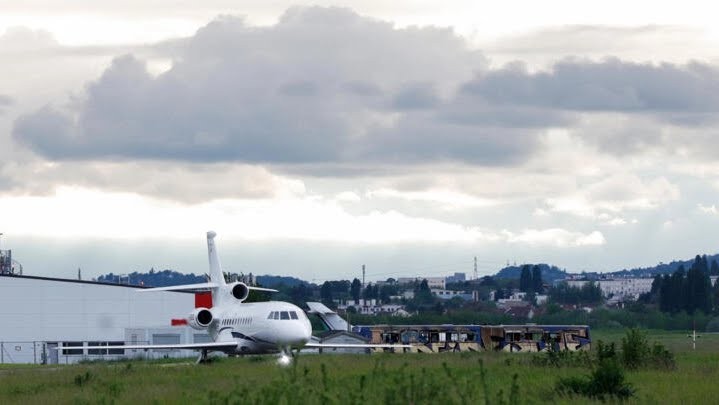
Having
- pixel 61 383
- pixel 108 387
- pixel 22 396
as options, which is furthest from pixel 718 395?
pixel 61 383

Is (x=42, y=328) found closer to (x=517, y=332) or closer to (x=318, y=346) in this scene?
(x=517, y=332)

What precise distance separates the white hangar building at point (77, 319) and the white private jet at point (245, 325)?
3050cm

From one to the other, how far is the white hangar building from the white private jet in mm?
30497

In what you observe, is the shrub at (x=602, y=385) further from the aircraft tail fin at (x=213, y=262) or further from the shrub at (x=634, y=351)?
the aircraft tail fin at (x=213, y=262)

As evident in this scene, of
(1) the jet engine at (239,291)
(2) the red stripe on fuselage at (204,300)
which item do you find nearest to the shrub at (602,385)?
(1) the jet engine at (239,291)

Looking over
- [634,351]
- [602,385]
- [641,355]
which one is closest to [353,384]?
[602,385]

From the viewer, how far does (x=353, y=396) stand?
21.8 metres

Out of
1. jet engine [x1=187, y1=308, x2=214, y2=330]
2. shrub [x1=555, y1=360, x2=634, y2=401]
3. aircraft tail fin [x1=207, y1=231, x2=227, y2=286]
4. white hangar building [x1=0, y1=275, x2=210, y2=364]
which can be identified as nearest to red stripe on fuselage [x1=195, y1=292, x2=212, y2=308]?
aircraft tail fin [x1=207, y1=231, x2=227, y2=286]

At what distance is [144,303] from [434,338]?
2718cm

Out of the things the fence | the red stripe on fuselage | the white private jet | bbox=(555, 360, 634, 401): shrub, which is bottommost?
the fence

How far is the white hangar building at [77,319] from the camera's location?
99.6 meters

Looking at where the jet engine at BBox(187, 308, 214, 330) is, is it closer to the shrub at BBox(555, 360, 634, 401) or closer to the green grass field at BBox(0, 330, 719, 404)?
the green grass field at BBox(0, 330, 719, 404)

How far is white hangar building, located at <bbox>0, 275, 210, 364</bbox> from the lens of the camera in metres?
99.6

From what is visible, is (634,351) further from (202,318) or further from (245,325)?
(202,318)
